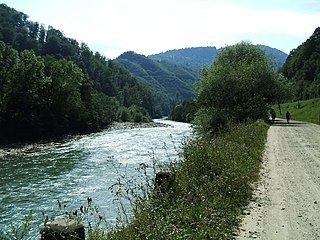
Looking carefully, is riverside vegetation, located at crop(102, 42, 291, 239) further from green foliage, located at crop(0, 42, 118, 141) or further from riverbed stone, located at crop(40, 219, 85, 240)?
green foliage, located at crop(0, 42, 118, 141)

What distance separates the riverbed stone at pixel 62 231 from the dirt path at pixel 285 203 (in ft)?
11.8

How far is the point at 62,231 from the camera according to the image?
562cm

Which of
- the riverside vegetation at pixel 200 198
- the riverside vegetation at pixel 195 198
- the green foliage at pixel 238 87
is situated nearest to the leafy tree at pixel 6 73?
the green foliage at pixel 238 87

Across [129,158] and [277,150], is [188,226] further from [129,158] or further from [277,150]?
[129,158]

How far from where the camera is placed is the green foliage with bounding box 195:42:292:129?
1801 inches

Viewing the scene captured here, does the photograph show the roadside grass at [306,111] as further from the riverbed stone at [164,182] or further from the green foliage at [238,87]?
the riverbed stone at [164,182]

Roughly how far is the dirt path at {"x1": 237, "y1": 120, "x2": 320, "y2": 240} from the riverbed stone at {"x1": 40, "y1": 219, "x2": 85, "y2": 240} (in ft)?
11.8

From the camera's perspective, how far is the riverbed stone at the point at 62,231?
5609mm

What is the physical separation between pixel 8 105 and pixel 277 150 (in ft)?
176

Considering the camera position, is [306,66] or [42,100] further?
[306,66]

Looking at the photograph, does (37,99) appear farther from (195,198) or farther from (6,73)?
(195,198)

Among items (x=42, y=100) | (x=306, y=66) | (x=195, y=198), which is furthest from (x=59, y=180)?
(x=306, y=66)

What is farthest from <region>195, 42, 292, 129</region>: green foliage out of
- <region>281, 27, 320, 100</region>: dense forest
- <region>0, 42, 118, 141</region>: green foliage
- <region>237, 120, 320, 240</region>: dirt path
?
<region>281, 27, 320, 100</region>: dense forest

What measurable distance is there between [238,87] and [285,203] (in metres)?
36.9
